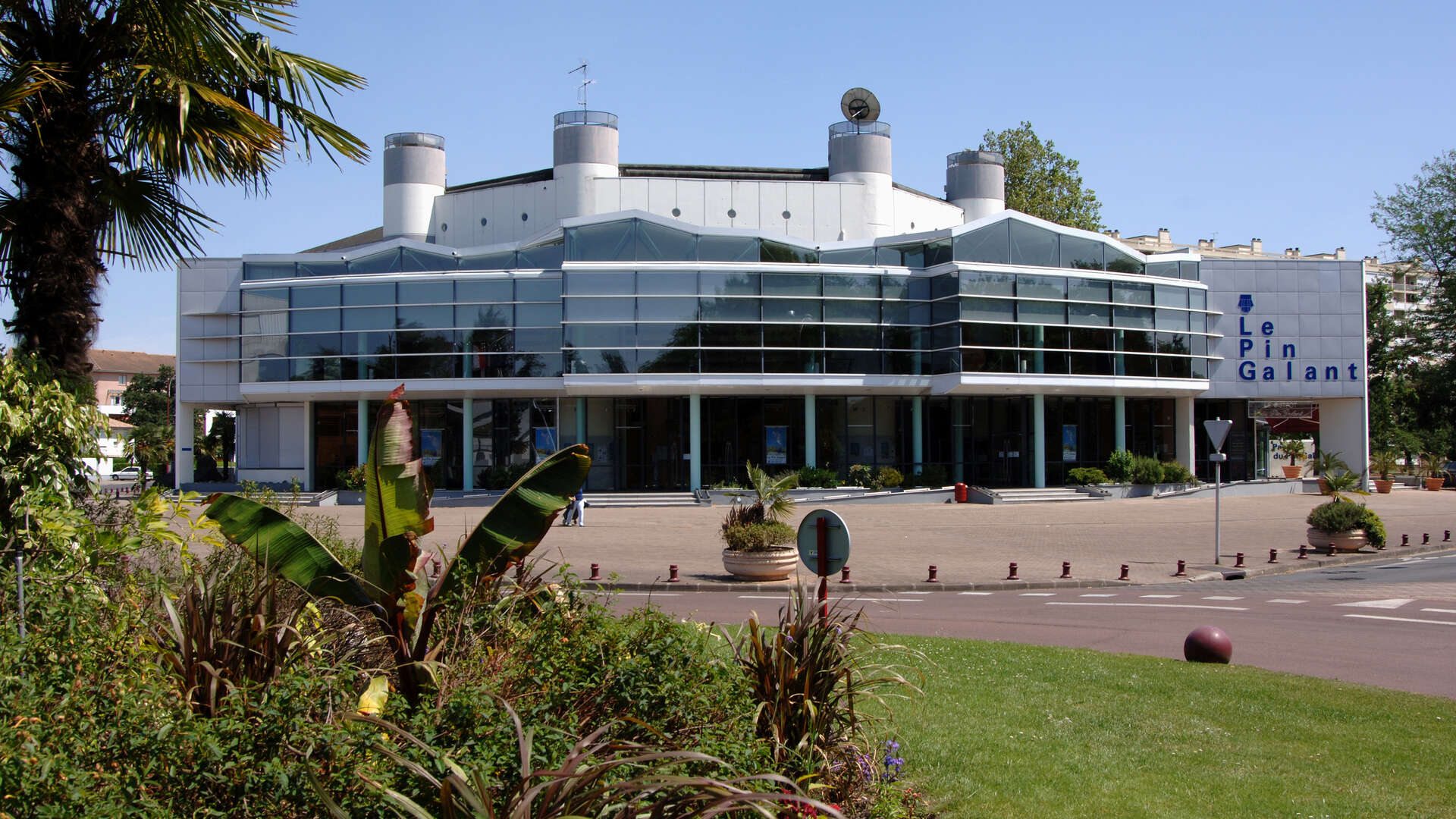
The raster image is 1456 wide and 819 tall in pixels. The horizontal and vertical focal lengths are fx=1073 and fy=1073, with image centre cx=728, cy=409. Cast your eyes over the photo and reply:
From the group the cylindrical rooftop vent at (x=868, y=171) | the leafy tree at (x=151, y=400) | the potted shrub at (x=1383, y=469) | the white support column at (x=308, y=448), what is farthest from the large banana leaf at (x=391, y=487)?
the leafy tree at (x=151, y=400)

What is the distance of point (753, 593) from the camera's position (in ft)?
61.7

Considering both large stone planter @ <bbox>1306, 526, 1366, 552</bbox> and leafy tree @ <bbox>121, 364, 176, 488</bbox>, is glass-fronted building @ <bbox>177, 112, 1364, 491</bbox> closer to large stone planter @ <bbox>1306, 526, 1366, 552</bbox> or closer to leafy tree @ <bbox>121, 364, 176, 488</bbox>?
large stone planter @ <bbox>1306, 526, 1366, 552</bbox>

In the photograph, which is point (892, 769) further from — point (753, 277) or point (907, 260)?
point (907, 260)

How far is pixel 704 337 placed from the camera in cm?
4222

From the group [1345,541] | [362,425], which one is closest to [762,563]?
[1345,541]

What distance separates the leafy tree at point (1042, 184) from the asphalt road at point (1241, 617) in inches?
1745

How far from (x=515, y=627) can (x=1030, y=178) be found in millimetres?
63833

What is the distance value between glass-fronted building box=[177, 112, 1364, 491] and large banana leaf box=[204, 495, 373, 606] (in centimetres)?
3456

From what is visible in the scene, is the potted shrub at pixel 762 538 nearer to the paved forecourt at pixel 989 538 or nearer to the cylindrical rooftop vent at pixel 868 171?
the paved forecourt at pixel 989 538

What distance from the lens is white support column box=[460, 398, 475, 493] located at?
1767 inches

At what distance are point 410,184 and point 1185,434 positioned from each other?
1506 inches

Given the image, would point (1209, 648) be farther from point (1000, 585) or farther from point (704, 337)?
point (704, 337)

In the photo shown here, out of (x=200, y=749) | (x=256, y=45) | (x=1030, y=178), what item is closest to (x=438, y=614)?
(x=200, y=749)

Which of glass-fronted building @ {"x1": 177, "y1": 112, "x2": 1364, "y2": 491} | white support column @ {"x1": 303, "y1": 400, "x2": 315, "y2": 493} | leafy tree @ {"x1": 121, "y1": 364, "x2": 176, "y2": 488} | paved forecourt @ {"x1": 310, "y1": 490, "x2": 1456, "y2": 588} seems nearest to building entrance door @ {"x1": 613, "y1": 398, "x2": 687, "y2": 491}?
glass-fronted building @ {"x1": 177, "y1": 112, "x2": 1364, "y2": 491}
